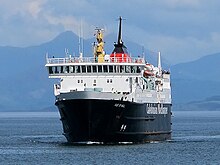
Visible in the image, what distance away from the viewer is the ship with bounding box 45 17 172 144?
7688 centimetres

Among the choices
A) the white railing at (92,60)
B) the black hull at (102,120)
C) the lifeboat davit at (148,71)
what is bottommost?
the black hull at (102,120)

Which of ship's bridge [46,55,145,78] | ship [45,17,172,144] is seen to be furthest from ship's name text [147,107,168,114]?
ship's bridge [46,55,145,78]

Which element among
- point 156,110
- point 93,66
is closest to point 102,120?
point 93,66

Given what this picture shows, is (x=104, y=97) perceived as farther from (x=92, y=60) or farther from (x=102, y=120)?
(x=92, y=60)

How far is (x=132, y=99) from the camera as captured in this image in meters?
79.1

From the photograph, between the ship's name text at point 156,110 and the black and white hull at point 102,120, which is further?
the ship's name text at point 156,110

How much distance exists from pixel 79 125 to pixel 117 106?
3.56 m

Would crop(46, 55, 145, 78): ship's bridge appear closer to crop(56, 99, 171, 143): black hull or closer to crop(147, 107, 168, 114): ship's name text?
crop(56, 99, 171, 143): black hull

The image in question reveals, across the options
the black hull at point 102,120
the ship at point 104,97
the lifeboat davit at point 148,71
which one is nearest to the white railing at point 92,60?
the ship at point 104,97

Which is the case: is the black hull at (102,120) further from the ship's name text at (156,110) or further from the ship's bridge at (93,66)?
the ship's bridge at (93,66)

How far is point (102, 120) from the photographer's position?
77188 mm

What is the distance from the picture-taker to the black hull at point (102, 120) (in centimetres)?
7669

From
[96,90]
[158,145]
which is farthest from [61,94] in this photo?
[158,145]

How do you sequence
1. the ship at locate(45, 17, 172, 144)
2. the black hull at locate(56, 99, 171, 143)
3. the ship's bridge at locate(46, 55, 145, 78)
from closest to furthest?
the black hull at locate(56, 99, 171, 143), the ship at locate(45, 17, 172, 144), the ship's bridge at locate(46, 55, 145, 78)
